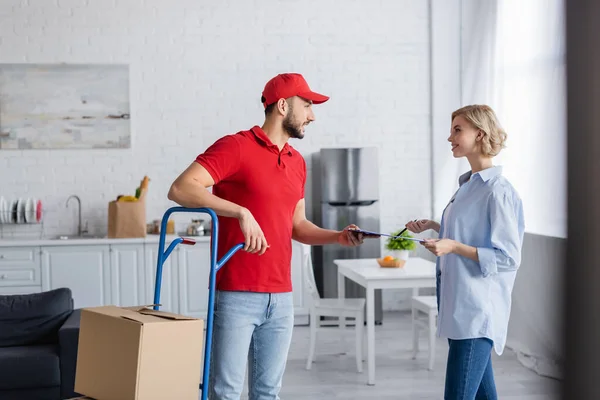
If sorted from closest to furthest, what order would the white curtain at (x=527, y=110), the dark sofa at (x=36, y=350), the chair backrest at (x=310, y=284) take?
the dark sofa at (x=36, y=350) → the white curtain at (x=527, y=110) → the chair backrest at (x=310, y=284)

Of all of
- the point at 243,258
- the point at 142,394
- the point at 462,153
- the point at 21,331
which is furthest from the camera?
the point at 21,331

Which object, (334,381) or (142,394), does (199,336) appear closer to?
(142,394)

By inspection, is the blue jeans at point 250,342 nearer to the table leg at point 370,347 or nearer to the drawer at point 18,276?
the table leg at point 370,347

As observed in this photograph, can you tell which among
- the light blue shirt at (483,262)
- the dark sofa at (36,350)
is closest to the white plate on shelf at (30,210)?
the dark sofa at (36,350)

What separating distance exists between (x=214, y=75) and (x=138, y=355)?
16.8ft

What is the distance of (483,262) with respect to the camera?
2.38 m

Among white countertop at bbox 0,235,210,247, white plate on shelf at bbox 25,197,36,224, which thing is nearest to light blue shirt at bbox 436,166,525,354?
white countertop at bbox 0,235,210,247

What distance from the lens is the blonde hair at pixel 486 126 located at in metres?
2.51

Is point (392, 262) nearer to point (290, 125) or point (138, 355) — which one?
point (290, 125)

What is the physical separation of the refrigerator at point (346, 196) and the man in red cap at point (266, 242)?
3.91m

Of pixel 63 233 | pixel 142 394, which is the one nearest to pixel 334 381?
pixel 142 394

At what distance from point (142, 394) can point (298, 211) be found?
0.99m

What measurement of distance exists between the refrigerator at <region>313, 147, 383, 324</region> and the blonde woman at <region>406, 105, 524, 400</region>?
371 centimetres

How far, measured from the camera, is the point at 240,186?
7.27ft
